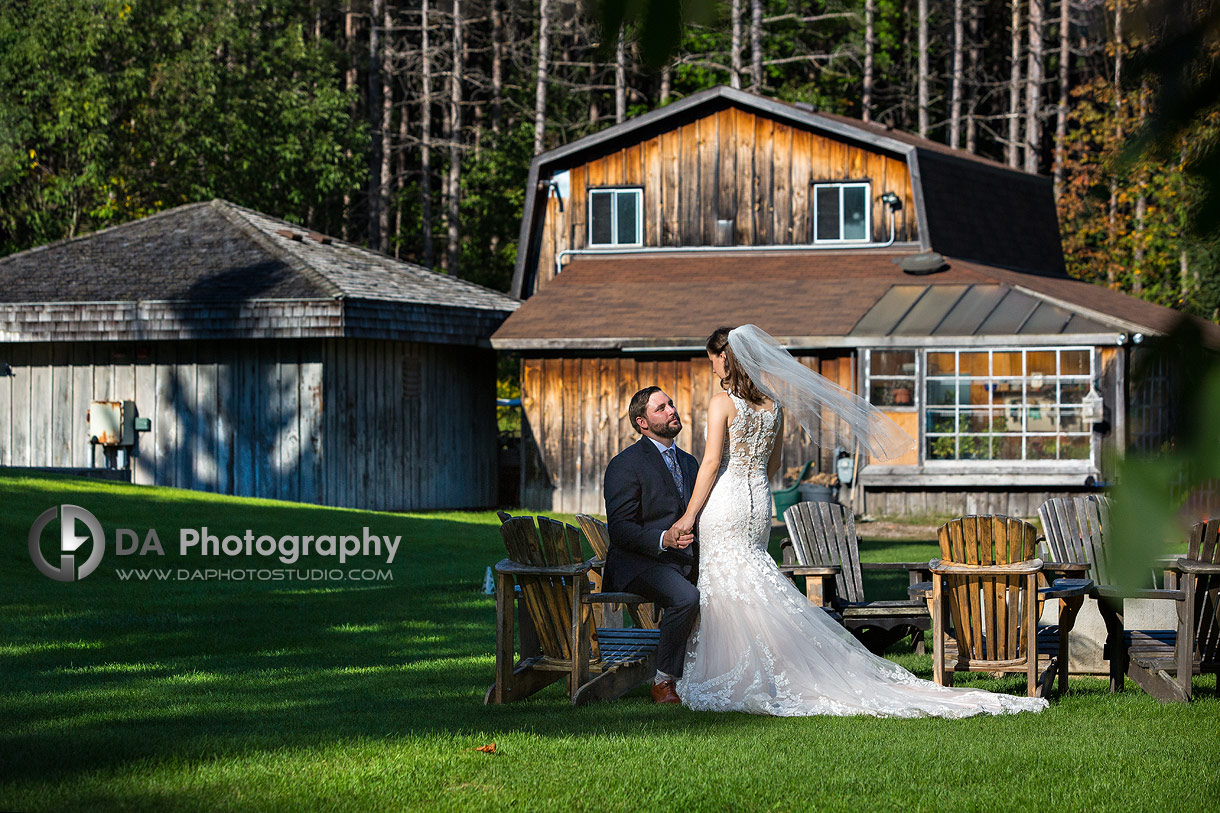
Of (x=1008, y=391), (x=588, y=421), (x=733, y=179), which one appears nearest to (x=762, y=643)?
(x=1008, y=391)

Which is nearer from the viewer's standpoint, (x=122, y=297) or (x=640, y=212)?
(x=122, y=297)

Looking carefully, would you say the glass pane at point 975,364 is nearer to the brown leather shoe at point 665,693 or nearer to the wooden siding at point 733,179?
the wooden siding at point 733,179

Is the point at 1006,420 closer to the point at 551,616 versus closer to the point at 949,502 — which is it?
the point at 949,502

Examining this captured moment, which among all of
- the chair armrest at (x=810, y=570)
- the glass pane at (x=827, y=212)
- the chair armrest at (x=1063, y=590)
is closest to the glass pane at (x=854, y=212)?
the glass pane at (x=827, y=212)

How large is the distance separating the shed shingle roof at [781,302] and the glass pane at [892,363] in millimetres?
392

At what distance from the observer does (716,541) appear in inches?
326

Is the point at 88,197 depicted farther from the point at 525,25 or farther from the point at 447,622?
the point at 447,622

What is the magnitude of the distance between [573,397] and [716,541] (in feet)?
48.0

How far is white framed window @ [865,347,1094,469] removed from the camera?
2088 centimetres

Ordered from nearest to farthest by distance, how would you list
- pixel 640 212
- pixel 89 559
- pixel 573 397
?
pixel 89 559 < pixel 573 397 < pixel 640 212

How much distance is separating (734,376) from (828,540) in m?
2.41

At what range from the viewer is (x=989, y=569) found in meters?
8.02

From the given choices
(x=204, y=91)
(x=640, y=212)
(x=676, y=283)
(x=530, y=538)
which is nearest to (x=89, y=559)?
(x=530, y=538)

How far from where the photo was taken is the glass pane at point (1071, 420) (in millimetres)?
20688
